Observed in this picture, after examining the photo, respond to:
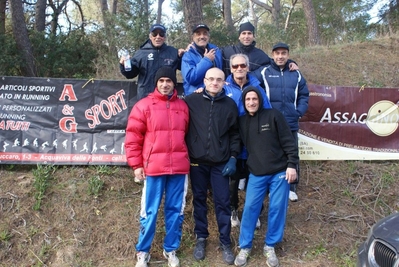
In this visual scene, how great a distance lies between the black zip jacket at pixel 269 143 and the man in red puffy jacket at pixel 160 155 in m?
0.77

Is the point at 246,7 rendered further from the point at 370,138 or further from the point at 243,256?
the point at 243,256

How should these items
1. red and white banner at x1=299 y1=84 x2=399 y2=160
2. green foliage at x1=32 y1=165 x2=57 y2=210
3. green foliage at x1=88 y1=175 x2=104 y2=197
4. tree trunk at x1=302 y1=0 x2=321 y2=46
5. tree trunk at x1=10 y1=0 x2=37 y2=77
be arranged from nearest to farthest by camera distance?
green foliage at x1=32 y1=165 x2=57 y2=210
green foliage at x1=88 y1=175 x2=104 y2=197
red and white banner at x1=299 y1=84 x2=399 y2=160
tree trunk at x1=10 y1=0 x2=37 y2=77
tree trunk at x1=302 y1=0 x2=321 y2=46

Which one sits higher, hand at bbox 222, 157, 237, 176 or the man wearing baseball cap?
the man wearing baseball cap

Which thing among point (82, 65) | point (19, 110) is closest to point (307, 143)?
point (19, 110)

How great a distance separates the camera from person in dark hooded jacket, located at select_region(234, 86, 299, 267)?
167 inches

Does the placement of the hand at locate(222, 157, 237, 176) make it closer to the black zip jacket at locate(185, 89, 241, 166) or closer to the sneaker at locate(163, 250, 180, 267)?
the black zip jacket at locate(185, 89, 241, 166)

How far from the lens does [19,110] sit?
18.3 ft

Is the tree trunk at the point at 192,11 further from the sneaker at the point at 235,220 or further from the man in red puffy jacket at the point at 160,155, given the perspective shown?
the sneaker at the point at 235,220

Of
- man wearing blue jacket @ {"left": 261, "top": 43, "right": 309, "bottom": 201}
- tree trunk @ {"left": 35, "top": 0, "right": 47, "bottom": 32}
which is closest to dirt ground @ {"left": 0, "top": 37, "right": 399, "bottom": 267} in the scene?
man wearing blue jacket @ {"left": 261, "top": 43, "right": 309, "bottom": 201}

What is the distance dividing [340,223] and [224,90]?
263 cm

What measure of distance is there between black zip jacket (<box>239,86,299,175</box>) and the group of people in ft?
0.04

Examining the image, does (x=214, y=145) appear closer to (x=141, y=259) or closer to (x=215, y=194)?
(x=215, y=194)

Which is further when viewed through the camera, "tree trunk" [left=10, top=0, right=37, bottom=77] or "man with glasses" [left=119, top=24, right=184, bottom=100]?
"tree trunk" [left=10, top=0, right=37, bottom=77]

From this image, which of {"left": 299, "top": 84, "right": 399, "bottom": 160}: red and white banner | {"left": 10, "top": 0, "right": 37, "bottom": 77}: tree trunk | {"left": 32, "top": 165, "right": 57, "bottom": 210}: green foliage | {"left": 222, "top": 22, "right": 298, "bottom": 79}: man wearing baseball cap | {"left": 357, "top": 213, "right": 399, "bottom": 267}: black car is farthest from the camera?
{"left": 10, "top": 0, "right": 37, "bottom": 77}: tree trunk
